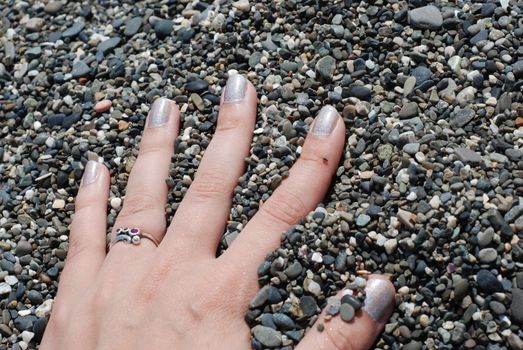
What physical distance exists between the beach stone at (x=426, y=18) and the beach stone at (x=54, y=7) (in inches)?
71.1

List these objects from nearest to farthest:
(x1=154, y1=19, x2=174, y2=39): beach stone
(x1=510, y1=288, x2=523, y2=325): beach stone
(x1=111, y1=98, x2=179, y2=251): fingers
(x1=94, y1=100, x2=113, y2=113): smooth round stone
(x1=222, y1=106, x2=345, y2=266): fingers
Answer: (x1=510, y1=288, x2=523, y2=325): beach stone < (x1=222, y1=106, x2=345, y2=266): fingers < (x1=111, y1=98, x2=179, y2=251): fingers < (x1=94, y1=100, x2=113, y2=113): smooth round stone < (x1=154, y1=19, x2=174, y2=39): beach stone

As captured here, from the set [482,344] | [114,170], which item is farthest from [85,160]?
[482,344]

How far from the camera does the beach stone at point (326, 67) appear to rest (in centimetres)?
274

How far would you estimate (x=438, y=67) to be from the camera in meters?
2.68

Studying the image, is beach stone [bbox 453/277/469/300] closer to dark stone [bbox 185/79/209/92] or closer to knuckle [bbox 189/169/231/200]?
knuckle [bbox 189/169/231/200]

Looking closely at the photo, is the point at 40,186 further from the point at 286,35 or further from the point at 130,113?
the point at 286,35

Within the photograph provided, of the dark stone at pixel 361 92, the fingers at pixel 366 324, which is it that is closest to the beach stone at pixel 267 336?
the fingers at pixel 366 324

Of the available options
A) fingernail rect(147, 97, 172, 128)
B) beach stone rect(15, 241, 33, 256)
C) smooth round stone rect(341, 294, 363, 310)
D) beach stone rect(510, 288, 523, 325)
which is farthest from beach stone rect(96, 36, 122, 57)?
beach stone rect(510, 288, 523, 325)

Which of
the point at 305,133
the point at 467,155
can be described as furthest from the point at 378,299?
the point at 305,133

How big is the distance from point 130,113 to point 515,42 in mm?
1571

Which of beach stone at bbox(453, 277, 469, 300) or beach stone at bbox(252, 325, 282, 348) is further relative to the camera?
beach stone at bbox(252, 325, 282, 348)

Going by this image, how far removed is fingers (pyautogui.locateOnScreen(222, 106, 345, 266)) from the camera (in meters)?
2.49

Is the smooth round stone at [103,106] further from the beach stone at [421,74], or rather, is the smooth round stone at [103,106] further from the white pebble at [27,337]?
the beach stone at [421,74]

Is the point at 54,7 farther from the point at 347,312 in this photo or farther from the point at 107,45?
the point at 347,312
